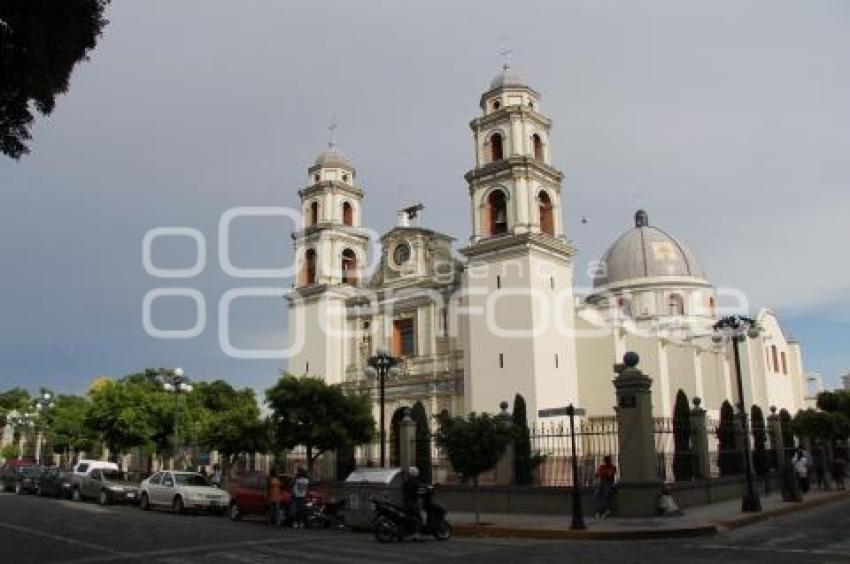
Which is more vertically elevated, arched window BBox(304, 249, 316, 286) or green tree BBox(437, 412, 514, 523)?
arched window BBox(304, 249, 316, 286)

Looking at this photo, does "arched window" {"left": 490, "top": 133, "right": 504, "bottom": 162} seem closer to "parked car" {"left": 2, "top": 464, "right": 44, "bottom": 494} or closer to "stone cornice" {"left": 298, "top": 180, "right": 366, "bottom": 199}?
"stone cornice" {"left": 298, "top": 180, "right": 366, "bottom": 199}

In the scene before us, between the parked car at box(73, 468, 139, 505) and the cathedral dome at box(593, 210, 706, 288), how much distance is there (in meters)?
39.1

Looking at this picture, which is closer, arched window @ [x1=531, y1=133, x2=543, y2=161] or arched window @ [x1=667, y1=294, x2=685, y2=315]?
arched window @ [x1=531, y1=133, x2=543, y2=161]

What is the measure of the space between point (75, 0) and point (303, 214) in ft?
139

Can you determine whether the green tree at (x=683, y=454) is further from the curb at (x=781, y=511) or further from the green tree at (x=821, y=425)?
the green tree at (x=821, y=425)

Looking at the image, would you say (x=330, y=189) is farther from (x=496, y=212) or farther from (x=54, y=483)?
(x=54, y=483)

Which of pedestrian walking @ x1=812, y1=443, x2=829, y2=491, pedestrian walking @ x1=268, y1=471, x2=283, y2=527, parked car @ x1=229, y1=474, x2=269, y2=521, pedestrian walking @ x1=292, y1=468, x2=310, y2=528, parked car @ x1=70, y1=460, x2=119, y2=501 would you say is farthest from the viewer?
parked car @ x1=70, y1=460, x2=119, y2=501

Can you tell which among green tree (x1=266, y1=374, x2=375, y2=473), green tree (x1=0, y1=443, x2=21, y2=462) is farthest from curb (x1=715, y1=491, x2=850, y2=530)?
green tree (x1=0, y1=443, x2=21, y2=462)

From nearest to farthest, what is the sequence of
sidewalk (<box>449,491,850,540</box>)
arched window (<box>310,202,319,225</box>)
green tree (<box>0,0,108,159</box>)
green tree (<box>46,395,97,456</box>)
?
green tree (<box>0,0,108,159</box>) < sidewalk (<box>449,491,850,540</box>) < green tree (<box>46,395,97,456</box>) < arched window (<box>310,202,319,225</box>)

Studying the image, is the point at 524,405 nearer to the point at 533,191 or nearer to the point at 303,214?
the point at 533,191

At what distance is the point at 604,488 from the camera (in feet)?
63.7

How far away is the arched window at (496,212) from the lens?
41188 millimetres

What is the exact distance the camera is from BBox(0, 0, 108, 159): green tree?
9227mm

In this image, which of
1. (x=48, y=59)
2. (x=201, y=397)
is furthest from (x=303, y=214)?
(x=48, y=59)
